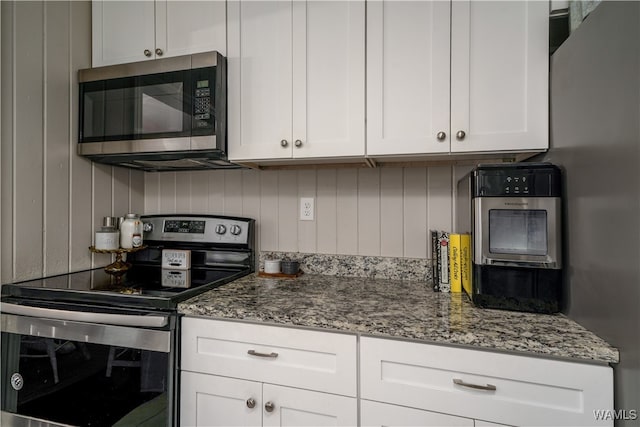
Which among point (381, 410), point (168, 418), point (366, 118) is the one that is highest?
point (366, 118)

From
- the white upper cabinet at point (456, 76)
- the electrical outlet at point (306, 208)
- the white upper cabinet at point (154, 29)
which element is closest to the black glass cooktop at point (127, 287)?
the electrical outlet at point (306, 208)

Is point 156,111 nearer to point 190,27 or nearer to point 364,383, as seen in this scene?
point 190,27

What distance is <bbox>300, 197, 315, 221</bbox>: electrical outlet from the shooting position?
166cm

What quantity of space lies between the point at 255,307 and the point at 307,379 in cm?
28

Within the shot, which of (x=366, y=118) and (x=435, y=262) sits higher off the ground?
(x=366, y=118)

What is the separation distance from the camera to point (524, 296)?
3.35ft

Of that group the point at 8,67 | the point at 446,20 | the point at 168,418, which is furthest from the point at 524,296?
the point at 8,67

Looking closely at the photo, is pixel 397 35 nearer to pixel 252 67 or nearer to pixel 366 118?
pixel 366 118

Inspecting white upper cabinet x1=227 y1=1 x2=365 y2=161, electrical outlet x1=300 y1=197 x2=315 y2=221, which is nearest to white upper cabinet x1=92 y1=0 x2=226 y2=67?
white upper cabinet x1=227 y1=1 x2=365 y2=161

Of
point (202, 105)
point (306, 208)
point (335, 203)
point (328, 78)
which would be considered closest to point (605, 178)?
point (328, 78)

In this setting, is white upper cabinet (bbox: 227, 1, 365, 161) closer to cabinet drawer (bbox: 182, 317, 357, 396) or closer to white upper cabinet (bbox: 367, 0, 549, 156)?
white upper cabinet (bbox: 367, 0, 549, 156)

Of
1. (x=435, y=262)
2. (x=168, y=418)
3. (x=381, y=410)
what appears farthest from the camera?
(x=435, y=262)

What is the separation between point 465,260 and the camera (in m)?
1.28

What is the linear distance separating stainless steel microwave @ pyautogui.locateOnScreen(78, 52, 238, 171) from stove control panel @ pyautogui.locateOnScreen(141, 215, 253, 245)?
321mm
